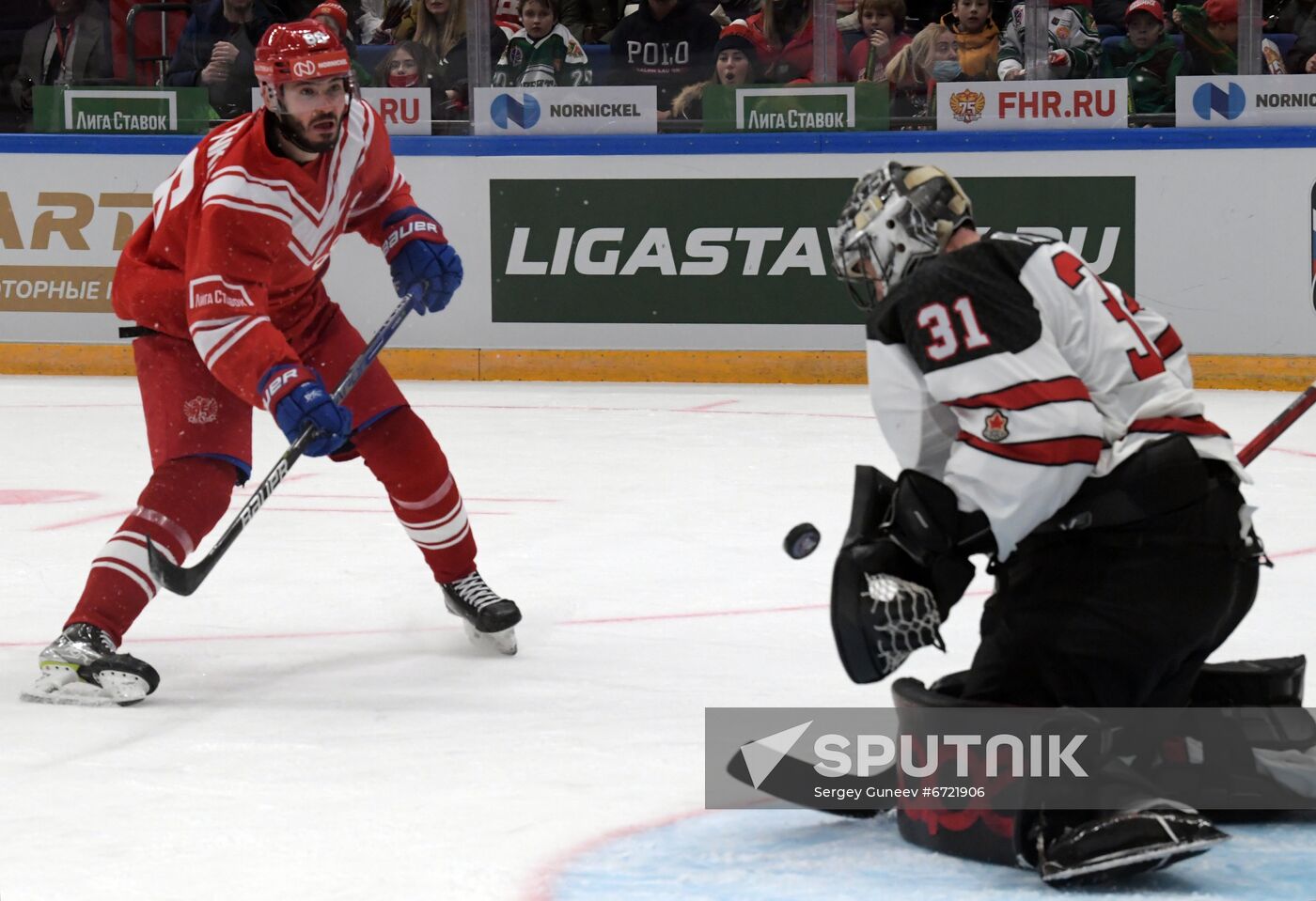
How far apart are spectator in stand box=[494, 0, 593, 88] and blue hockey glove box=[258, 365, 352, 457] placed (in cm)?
434

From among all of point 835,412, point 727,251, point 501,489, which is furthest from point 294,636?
point 727,251

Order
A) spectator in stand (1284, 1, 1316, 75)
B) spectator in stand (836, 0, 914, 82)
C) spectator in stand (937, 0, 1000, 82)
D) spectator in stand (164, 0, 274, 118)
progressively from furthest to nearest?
spectator in stand (164, 0, 274, 118)
spectator in stand (836, 0, 914, 82)
spectator in stand (937, 0, 1000, 82)
spectator in stand (1284, 1, 1316, 75)

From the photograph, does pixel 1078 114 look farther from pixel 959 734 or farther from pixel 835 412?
pixel 959 734

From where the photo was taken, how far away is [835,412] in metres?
6.47

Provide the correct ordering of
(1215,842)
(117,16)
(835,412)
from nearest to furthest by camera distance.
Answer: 1. (1215,842)
2. (835,412)
3. (117,16)

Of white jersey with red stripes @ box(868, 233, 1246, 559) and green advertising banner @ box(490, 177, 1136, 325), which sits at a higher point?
white jersey with red stripes @ box(868, 233, 1246, 559)

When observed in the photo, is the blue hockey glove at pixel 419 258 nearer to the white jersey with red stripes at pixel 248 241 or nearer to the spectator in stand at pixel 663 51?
the white jersey with red stripes at pixel 248 241

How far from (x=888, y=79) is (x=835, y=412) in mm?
1338

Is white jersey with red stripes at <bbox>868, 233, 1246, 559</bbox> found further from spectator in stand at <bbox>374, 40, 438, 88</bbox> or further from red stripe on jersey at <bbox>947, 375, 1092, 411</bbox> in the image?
spectator in stand at <bbox>374, 40, 438, 88</bbox>

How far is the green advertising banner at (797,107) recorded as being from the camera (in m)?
7.07

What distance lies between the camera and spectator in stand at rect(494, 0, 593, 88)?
285 inches

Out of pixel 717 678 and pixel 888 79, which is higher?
pixel 888 79

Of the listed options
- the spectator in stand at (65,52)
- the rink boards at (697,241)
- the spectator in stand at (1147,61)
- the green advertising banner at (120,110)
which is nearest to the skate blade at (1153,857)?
the rink boards at (697,241)

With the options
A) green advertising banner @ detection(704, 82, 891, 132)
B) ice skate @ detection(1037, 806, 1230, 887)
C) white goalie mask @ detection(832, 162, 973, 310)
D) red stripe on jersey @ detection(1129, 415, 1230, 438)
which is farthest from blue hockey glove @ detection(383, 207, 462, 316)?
green advertising banner @ detection(704, 82, 891, 132)
